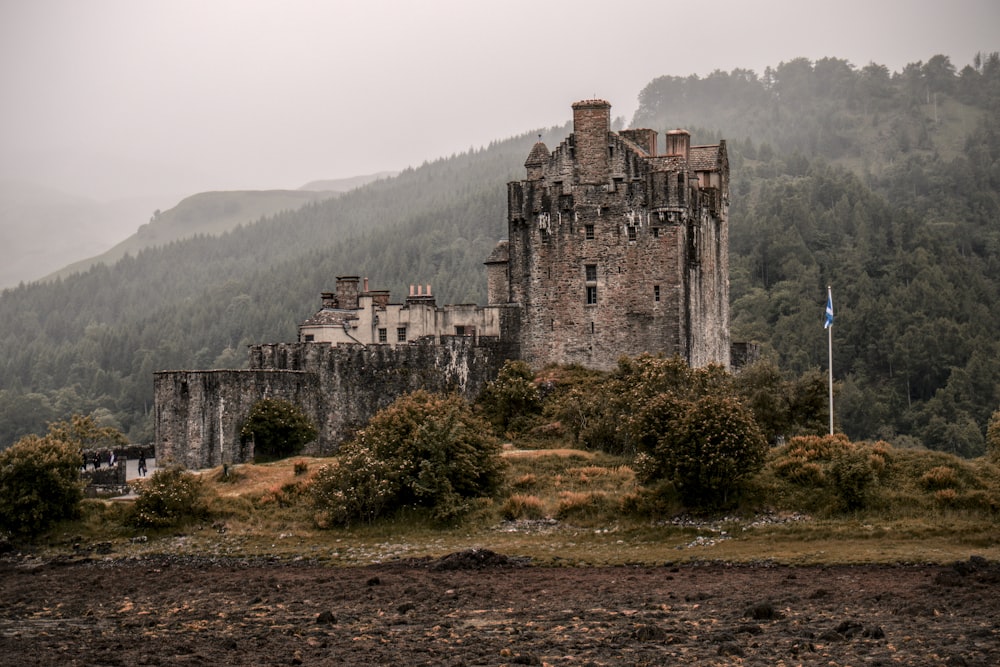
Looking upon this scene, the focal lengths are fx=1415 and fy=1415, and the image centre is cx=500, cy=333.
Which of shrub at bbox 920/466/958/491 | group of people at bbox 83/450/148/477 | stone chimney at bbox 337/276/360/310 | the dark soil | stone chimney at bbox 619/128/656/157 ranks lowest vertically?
the dark soil

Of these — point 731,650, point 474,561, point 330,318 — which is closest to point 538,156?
point 330,318

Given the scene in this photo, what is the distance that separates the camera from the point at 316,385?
75000 mm

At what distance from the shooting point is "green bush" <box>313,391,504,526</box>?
57.2 metres

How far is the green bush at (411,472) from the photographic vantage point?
188 feet

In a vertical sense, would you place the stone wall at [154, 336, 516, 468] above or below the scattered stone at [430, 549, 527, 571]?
above

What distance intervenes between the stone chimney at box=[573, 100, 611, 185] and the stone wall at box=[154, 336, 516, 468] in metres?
10.5

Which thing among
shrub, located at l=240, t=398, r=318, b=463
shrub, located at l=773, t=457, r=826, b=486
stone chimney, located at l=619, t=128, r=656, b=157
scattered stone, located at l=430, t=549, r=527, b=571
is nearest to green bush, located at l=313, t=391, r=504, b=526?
scattered stone, located at l=430, t=549, r=527, b=571

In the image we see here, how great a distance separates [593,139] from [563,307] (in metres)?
9.27

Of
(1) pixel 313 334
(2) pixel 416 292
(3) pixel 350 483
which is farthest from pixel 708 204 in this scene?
(3) pixel 350 483

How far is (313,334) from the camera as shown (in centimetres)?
8025

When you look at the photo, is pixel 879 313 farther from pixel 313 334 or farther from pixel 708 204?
pixel 313 334

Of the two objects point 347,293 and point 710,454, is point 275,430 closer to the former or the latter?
point 347,293

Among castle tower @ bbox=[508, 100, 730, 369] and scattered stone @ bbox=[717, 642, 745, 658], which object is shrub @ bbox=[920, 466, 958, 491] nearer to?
scattered stone @ bbox=[717, 642, 745, 658]

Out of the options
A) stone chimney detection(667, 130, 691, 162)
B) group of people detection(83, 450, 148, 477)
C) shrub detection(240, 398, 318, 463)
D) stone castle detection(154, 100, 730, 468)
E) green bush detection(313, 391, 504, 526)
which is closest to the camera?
green bush detection(313, 391, 504, 526)
